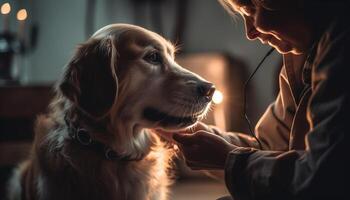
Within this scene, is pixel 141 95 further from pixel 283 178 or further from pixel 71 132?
pixel 283 178

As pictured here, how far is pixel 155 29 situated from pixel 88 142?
230 centimetres

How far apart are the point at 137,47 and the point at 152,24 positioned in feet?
7.18

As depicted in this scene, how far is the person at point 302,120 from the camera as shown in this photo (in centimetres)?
84

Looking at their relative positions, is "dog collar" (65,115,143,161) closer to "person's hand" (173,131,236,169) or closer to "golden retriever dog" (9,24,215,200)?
"golden retriever dog" (9,24,215,200)

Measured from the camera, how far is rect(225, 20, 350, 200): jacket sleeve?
833mm

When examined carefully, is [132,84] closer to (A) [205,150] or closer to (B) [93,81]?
(B) [93,81]

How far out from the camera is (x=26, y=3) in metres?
3.83

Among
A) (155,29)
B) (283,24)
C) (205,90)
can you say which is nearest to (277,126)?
(205,90)

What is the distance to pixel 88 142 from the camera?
1.36 m

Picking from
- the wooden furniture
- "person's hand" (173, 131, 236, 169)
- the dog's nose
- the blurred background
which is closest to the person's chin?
"person's hand" (173, 131, 236, 169)

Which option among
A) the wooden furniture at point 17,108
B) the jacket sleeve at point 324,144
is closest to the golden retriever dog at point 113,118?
the jacket sleeve at point 324,144

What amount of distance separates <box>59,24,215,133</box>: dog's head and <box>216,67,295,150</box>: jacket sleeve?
0.13 metres

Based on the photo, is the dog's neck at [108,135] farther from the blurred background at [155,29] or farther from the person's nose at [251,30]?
the blurred background at [155,29]

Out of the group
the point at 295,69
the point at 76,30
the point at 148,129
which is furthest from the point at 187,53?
the point at 295,69
